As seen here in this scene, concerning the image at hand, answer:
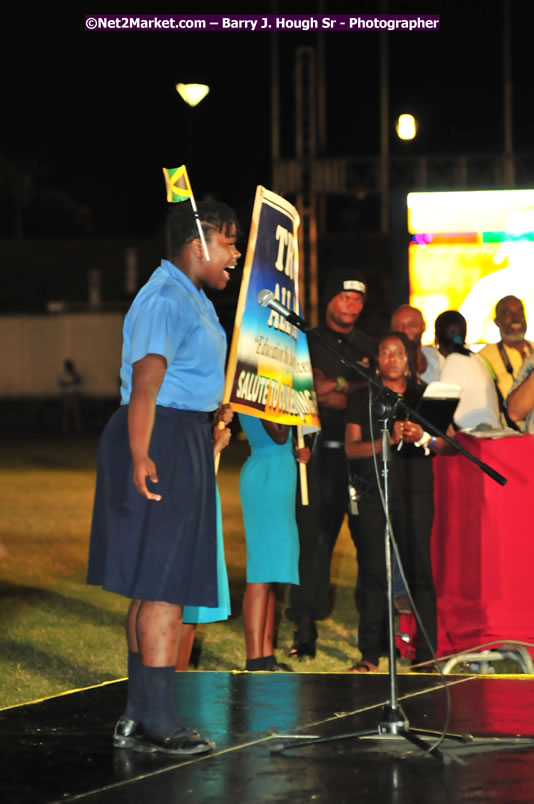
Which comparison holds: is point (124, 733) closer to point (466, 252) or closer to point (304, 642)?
point (304, 642)

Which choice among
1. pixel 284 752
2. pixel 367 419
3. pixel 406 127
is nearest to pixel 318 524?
pixel 367 419

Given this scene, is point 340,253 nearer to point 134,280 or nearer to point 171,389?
point 134,280

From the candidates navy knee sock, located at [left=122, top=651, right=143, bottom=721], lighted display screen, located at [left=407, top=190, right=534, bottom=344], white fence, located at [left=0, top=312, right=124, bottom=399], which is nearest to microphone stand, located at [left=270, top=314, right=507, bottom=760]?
navy knee sock, located at [left=122, top=651, right=143, bottom=721]

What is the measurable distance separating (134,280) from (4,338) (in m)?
8.03

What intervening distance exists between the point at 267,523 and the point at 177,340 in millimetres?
2429

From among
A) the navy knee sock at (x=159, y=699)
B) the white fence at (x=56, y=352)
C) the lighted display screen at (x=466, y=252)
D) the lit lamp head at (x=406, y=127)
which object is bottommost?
the navy knee sock at (x=159, y=699)

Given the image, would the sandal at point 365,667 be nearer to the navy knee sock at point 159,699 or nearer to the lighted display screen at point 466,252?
the navy knee sock at point 159,699

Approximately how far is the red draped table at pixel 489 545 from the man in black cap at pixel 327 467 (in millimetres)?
700

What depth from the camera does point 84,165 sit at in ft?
189

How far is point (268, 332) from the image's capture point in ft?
20.3

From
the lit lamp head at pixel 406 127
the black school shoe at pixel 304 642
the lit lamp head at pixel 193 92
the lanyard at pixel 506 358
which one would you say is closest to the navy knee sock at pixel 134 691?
the black school shoe at pixel 304 642

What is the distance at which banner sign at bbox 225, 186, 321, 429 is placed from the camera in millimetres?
5949

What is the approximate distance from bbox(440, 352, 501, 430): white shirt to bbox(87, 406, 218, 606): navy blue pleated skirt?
11.1 ft

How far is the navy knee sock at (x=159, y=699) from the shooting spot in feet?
15.8
